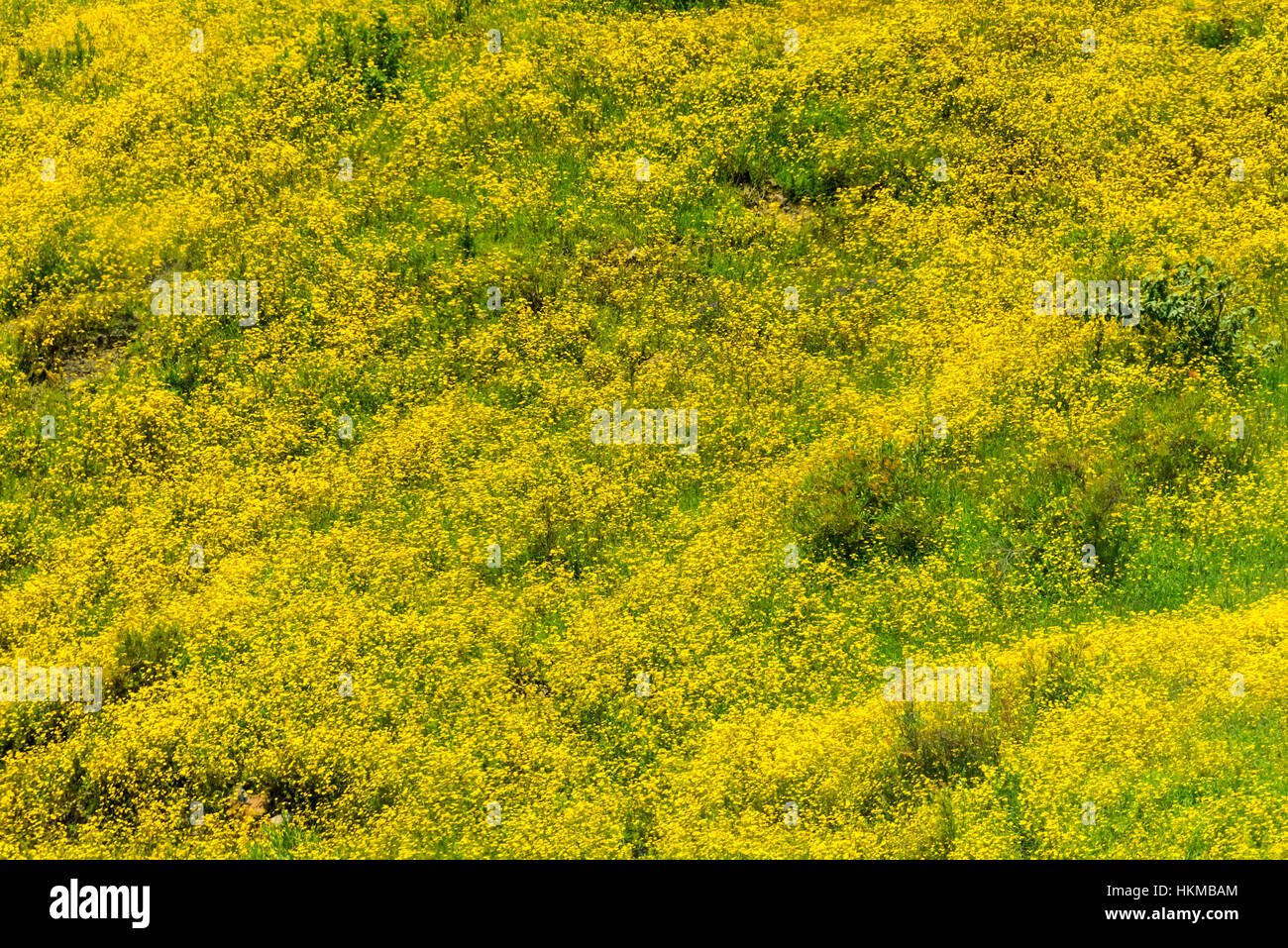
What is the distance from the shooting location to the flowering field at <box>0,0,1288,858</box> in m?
15.9

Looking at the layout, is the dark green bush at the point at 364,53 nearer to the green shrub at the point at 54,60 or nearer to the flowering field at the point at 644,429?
the flowering field at the point at 644,429

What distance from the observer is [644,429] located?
20.9m

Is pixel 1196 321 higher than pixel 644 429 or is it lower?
higher

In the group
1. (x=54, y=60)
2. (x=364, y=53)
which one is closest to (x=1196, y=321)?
(x=364, y=53)

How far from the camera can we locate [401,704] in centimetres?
1720

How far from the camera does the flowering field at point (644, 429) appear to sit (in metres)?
15.9

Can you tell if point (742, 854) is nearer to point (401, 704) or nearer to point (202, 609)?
point (401, 704)

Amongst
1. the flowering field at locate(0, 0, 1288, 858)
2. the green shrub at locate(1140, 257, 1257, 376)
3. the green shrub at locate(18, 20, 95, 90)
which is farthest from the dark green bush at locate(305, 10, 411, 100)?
the green shrub at locate(1140, 257, 1257, 376)

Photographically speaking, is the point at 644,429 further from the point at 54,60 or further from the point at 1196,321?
the point at 54,60

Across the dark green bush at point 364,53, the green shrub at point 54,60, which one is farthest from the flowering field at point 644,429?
the green shrub at point 54,60

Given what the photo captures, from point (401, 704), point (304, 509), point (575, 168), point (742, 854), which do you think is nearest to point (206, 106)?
point (575, 168)

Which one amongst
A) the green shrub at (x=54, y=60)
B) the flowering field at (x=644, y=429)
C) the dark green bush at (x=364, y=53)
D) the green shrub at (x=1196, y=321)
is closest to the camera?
the flowering field at (x=644, y=429)

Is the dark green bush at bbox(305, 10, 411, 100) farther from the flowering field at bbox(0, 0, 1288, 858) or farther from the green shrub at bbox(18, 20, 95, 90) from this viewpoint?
the green shrub at bbox(18, 20, 95, 90)

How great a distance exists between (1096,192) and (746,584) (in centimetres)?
934
